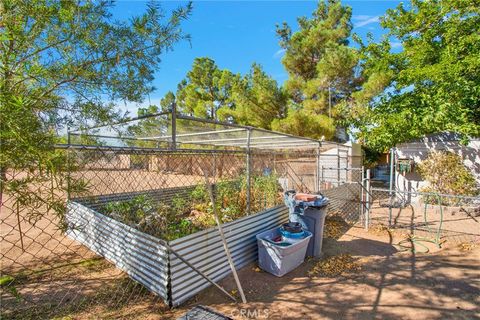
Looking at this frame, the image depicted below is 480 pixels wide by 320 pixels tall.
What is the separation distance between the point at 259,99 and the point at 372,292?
9.47 m

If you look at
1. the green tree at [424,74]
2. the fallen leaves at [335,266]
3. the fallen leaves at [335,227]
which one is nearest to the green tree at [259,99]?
the green tree at [424,74]

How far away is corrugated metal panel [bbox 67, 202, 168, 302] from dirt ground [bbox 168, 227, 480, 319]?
478 mm

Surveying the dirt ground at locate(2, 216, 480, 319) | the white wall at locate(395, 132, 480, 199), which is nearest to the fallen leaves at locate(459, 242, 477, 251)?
the dirt ground at locate(2, 216, 480, 319)

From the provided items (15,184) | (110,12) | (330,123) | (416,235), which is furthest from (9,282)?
(330,123)

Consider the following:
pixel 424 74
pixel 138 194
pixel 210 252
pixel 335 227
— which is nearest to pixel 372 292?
pixel 210 252

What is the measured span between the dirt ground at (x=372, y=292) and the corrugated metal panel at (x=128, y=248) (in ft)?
1.57

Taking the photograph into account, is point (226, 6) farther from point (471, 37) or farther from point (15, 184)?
point (471, 37)

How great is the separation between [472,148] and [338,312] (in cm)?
811

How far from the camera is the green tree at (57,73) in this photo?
1282 mm

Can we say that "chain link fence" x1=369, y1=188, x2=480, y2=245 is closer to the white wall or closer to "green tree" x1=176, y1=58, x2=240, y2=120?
the white wall

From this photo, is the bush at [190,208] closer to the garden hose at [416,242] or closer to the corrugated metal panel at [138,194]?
the corrugated metal panel at [138,194]

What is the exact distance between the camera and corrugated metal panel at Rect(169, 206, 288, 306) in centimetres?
272

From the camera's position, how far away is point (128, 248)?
3.21 m

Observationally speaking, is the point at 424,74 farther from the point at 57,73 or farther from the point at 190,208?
the point at 57,73
